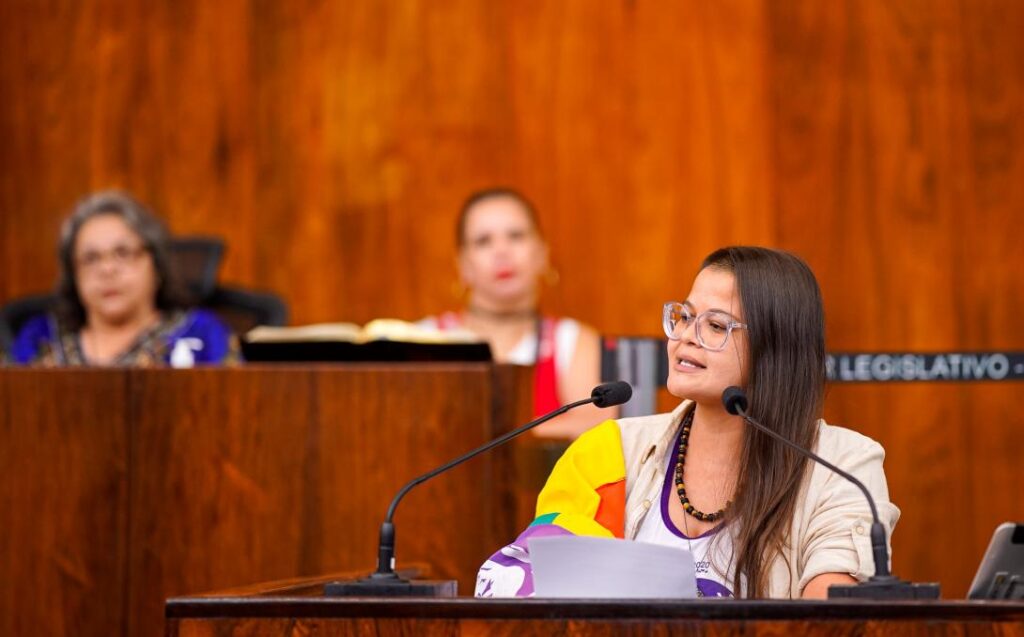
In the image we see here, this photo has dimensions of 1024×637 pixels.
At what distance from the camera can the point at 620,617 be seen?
1.43 metres

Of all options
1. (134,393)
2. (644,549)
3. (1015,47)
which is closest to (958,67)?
(1015,47)

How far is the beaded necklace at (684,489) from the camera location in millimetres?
1986

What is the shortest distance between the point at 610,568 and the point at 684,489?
49 cm

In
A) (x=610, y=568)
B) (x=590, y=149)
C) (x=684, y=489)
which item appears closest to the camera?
(x=610, y=568)

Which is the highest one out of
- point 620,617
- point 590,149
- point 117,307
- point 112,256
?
point 590,149

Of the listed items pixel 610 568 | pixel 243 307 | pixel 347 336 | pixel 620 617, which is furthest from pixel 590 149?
pixel 620 617

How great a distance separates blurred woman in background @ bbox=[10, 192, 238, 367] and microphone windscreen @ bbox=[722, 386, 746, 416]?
6.78ft

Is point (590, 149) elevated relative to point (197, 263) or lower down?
elevated

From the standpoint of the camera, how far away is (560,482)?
206 centimetres

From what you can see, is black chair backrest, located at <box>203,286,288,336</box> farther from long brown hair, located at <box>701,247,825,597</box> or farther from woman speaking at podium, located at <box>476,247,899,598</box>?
long brown hair, located at <box>701,247,825,597</box>

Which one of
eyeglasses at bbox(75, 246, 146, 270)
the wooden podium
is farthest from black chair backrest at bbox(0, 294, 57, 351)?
the wooden podium

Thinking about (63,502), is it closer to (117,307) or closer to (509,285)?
(117,307)

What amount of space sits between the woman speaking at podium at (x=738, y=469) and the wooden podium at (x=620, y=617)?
1.25 feet

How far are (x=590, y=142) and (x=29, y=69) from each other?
6.80 feet
